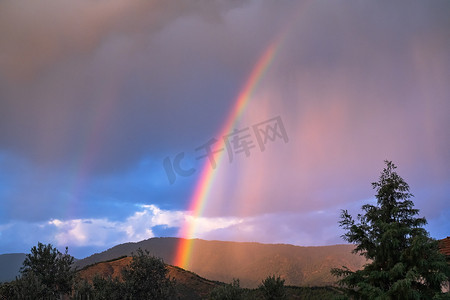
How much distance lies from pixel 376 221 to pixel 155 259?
22111 mm

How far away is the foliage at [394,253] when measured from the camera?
729 inches

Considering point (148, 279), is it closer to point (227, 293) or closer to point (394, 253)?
point (227, 293)

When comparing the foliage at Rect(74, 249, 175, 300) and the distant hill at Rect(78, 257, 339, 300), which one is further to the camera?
the distant hill at Rect(78, 257, 339, 300)

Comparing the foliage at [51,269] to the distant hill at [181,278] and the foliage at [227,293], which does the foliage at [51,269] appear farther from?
the distant hill at [181,278]

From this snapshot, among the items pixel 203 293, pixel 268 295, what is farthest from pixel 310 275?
pixel 268 295

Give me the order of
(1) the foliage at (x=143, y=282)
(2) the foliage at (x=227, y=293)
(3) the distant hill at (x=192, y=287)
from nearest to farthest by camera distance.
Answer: (1) the foliage at (x=143, y=282) → (2) the foliage at (x=227, y=293) → (3) the distant hill at (x=192, y=287)

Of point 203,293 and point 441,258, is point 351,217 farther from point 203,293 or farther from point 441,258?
point 203,293

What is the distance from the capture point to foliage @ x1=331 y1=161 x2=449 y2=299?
18514 mm

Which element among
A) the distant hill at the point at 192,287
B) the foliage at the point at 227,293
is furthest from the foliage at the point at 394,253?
the distant hill at the point at 192,287

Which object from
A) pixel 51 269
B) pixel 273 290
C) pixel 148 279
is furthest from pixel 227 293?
pixel 51 269

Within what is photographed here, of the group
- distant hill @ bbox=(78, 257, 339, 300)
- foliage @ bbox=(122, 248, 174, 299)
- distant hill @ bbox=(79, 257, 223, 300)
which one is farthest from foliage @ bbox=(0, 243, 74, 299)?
distant hill @ bbox=(79, 257, 223, 300)

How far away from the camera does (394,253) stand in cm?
1983

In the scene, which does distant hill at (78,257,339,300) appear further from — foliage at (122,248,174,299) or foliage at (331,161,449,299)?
foliage at (331,161,449,299)

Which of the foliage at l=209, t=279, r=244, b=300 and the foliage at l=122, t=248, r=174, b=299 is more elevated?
the foliage at l=122, t=248, r=174, b=299
